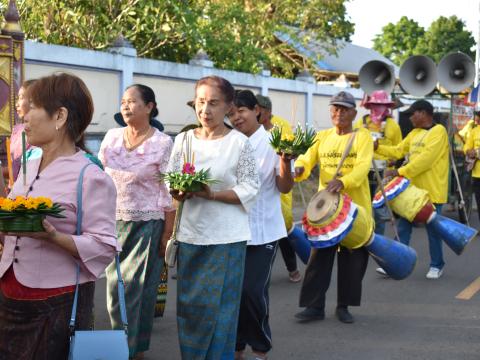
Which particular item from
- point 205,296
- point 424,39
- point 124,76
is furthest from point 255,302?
point 424,39

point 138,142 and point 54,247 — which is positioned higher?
point 138,142

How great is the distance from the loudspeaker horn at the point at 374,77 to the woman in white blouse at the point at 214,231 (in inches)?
350

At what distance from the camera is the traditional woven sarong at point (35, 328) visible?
315 cm

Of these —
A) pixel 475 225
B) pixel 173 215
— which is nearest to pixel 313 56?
pixel 475 225

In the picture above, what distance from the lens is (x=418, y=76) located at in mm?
13391

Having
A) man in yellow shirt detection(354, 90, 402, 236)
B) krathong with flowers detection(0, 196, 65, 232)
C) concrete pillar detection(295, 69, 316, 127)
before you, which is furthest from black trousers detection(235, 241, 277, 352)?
concrete pillar detection(295, 69, 316, 127)

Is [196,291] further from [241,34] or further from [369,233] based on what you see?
[241,34]

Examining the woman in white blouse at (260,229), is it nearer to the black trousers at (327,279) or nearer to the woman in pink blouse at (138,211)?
the woman in pink blouse at (138,211)

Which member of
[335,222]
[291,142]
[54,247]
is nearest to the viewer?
[54,247]

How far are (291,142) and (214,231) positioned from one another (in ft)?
2.95

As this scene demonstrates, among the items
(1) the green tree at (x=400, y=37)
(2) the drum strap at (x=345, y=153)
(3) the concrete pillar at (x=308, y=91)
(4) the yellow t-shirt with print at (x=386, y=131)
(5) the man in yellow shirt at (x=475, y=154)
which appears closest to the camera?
(2) the drum strap at (x=345, y=153)

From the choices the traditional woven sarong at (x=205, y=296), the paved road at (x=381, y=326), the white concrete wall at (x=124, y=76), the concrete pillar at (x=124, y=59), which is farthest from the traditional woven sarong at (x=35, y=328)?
the concrete pillar at (x=124, y=59)

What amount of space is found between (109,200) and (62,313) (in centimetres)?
47

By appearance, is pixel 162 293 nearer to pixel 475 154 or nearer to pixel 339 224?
pixel 339 224
